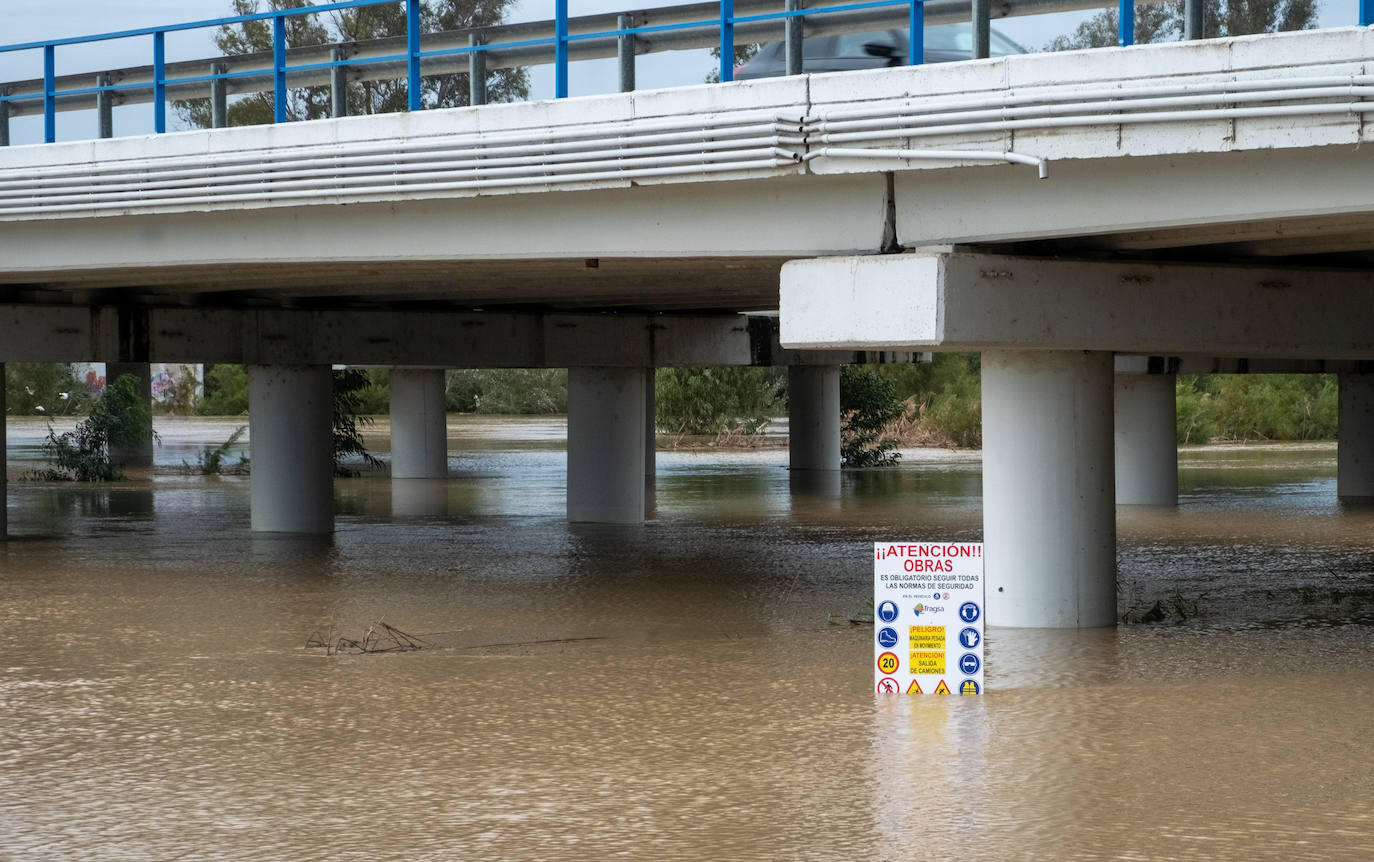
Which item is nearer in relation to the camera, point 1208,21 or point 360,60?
point 1208,21

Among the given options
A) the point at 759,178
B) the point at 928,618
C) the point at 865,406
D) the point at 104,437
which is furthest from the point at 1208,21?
the point at 865,406

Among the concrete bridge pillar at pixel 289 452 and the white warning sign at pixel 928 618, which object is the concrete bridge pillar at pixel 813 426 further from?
the white warning sign at pixel 928 618

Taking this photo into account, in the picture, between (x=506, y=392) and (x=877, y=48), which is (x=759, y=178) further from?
(x=506, y=392)

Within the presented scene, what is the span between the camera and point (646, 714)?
33.6ft

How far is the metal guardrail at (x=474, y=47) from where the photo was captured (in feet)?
42.5

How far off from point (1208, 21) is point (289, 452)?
1501 centimetres

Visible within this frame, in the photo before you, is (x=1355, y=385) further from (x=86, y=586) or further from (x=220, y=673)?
(x=220, y=673)

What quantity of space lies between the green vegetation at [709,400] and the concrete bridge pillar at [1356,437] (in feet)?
68.6

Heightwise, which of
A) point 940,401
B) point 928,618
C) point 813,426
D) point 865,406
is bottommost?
point 928,618

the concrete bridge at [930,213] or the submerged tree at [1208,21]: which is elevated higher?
the submerged tree at [1208,21]

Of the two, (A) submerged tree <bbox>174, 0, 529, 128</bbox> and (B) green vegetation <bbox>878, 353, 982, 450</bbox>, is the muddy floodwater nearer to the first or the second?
(A) submerged tree <bbox>174, 0, 529, 128</bbox>

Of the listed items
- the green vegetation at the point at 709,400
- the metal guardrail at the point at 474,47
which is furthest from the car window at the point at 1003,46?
the green vegetation at the point at 709,400

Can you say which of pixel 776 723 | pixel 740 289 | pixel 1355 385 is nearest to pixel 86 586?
pixel 740 289

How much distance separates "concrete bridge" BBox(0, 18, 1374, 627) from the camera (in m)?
10.9
